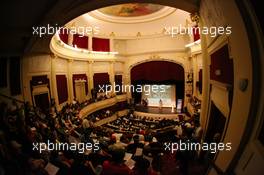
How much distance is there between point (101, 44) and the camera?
1709 cm

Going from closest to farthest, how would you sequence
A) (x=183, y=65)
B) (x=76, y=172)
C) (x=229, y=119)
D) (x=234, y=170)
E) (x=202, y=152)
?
(x=234, y=170), (x=76, y=172), (x=229, y=119), (x=202, y=152), (x=183, y=65)

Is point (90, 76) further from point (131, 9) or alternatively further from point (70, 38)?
point (131, 9)

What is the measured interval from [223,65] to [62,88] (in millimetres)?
9641

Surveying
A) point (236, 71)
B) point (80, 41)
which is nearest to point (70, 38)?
point (80, 41)

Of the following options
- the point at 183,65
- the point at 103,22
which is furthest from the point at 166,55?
the point at 103,22

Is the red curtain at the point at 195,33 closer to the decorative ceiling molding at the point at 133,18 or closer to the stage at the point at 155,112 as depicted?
the decorative ceiling molding at the point at 133,18

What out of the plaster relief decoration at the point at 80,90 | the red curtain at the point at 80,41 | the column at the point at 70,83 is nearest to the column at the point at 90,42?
the red curtain at the point at 80,41

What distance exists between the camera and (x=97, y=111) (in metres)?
15.2

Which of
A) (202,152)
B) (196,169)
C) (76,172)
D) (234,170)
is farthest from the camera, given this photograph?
(202,152)

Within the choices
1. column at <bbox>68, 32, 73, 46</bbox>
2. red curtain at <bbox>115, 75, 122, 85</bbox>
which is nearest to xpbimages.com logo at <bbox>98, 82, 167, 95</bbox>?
red curtain at <bbox>115, 75, 122, 85</bbox>

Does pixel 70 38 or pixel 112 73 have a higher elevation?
pixel 70 38

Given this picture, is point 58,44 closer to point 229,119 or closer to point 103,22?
point 103,22

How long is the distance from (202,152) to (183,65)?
497 inches

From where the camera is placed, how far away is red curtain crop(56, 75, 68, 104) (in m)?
10.8
